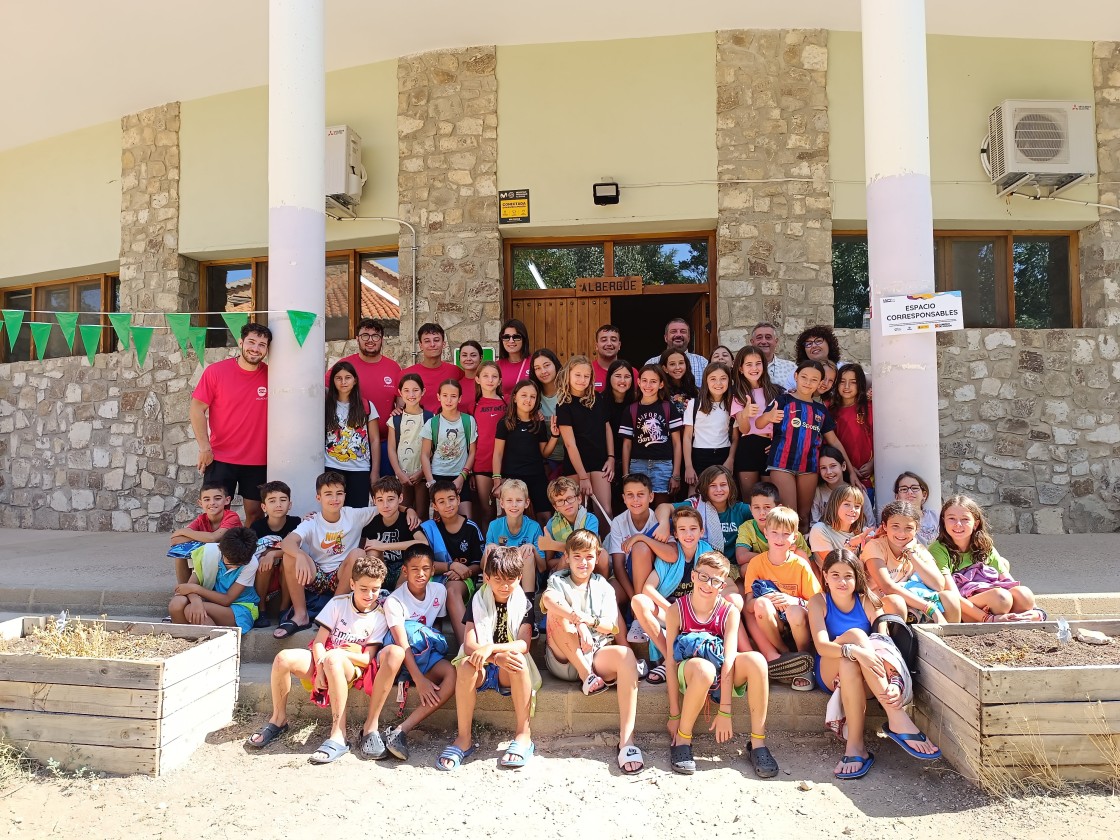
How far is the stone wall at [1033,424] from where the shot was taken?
254 inches

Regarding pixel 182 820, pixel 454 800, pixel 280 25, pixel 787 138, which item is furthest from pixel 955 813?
pixel 787 138

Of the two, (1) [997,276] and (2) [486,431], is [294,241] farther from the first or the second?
(1) [997,276]

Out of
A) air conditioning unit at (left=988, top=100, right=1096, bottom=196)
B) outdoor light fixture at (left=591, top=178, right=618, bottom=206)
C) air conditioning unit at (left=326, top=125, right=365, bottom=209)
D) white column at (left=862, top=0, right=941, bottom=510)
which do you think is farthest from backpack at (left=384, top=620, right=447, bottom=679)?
air conditioning unit at (left=988, top=100, right=1096, bottom=196)

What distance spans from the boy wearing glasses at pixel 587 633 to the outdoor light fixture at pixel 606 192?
13.0 ft

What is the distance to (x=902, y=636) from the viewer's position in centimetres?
319

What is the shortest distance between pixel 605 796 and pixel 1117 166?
269 inches

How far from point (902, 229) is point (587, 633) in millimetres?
2768

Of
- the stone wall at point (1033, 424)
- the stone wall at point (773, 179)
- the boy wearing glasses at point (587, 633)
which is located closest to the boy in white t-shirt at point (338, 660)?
the boy wearing glasses at point (587, 633)

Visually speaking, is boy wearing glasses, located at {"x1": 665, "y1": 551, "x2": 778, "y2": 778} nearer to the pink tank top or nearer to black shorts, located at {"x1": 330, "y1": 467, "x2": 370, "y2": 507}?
the pink tank top

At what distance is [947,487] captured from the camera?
6438mm

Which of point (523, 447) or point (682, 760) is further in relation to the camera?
point (523, 447)

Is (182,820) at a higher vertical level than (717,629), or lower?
lower

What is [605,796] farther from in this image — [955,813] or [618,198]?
[618,198]

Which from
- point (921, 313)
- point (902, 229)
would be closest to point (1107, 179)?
point (902, 229)
